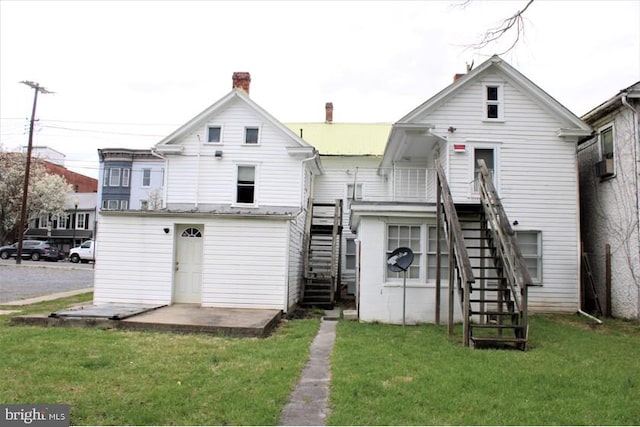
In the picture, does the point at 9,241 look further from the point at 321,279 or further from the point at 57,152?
the point at 321,279

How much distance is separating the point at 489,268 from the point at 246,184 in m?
10.8

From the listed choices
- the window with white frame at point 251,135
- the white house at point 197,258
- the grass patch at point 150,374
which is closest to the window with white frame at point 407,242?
the white house at point 197,258

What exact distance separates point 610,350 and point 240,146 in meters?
13.8

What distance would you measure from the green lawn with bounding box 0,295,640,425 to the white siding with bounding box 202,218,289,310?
3851mm

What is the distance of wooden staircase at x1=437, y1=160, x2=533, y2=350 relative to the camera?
871 centimetres

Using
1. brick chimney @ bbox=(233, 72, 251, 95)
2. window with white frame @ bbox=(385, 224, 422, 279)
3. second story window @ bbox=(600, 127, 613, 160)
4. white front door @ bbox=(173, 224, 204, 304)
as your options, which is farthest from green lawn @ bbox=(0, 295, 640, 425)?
brick chimney @ bbox=(233, 72, 251, 95)

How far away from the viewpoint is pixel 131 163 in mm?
43000

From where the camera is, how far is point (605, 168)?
14.1 metres

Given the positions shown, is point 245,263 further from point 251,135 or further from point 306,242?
point 251,135

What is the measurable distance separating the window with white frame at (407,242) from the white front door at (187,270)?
5436 millimetres

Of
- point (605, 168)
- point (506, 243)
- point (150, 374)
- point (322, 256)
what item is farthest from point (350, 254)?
point (150, 374)

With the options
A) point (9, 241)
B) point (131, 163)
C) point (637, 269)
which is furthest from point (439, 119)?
point (9, 241)

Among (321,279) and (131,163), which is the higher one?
(131,163)

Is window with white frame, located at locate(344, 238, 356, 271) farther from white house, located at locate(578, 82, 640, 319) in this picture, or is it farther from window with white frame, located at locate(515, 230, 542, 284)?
white house, located at locate(578, 82, 640, 319)
